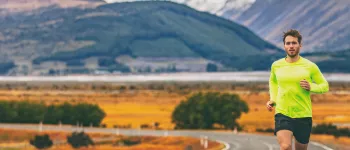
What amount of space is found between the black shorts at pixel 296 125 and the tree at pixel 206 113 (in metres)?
56.2

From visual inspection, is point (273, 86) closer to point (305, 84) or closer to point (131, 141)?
point (305, 84)

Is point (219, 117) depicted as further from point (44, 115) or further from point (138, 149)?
point (138, 149)

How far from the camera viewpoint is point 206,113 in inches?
2825

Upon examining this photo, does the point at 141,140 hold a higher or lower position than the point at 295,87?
lower

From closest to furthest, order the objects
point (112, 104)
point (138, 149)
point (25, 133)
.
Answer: point (138, 149) → point (25, 133) → point (112, 104)

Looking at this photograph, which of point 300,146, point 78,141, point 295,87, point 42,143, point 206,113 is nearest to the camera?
point 295,87

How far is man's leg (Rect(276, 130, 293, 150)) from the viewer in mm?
13906

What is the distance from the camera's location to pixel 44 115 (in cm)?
8288

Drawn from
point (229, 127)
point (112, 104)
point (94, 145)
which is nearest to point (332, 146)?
point (94, 145)

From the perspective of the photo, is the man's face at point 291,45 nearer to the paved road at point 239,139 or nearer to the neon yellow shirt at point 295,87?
the neon yellow shirt at point 295,87

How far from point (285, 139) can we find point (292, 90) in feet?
2.59

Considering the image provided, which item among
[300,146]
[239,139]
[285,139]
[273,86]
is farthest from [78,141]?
[285,139]

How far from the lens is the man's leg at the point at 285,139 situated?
45.6 feet

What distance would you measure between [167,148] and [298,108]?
113ft
